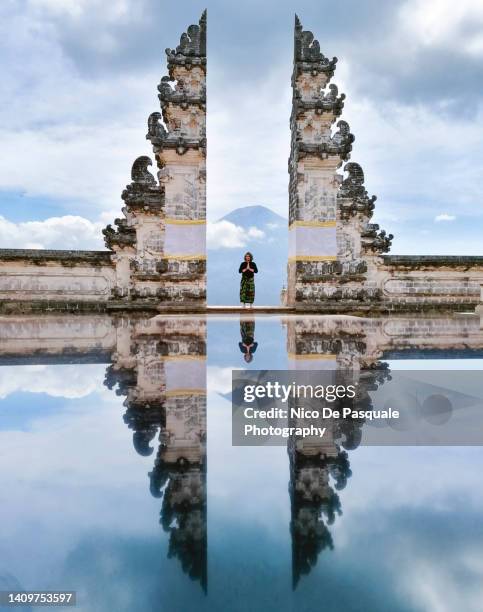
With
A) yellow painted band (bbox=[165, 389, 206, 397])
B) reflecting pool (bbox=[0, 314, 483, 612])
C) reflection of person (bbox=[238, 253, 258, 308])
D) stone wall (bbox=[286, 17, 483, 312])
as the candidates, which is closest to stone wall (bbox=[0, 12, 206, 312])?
reflection of person (bbox=[238, 253, 258, 308])

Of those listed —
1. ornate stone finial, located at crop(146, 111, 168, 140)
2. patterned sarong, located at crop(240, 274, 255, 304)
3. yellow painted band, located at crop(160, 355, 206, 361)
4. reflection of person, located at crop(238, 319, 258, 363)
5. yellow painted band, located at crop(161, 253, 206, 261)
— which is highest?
ornate stone finial, located at crop(146, 111, 168, 140)

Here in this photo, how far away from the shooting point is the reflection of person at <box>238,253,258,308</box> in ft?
45.8

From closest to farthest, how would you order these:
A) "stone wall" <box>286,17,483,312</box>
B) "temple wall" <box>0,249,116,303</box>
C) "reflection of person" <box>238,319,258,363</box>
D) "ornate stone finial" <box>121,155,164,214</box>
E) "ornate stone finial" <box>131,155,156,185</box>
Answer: "reflection of person" <box>238,319,258,363</box> < "temple wall" <box>0,249,116,303</box> < "ornate stone finial" <box>121,155,164,214</box> < "ornate stone finial" <box>131,155,156,185</box> < "stone wall" <box>286,17,483,312</box>

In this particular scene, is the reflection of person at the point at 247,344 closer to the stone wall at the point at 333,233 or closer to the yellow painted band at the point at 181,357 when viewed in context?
the yellow painted band at the point at 181,357

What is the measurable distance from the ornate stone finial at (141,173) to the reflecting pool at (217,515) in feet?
36.3

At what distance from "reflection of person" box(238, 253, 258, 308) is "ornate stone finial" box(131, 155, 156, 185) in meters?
3.13

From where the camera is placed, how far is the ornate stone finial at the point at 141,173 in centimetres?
1357

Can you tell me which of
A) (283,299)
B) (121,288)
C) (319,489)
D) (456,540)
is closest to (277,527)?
(319,489)

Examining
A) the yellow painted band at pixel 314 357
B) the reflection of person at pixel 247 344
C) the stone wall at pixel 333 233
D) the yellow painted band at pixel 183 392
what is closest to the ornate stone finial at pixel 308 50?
the stone wall at pixel 333 233

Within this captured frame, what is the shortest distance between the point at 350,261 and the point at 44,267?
787cm

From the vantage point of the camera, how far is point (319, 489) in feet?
6.00

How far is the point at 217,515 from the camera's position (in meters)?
1.63

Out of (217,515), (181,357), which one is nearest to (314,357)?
(181,357)

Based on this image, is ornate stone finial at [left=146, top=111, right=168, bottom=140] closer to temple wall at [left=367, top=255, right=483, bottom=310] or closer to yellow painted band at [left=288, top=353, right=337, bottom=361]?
temple wall at [left=367, top=255, right=483, bottom=310]
